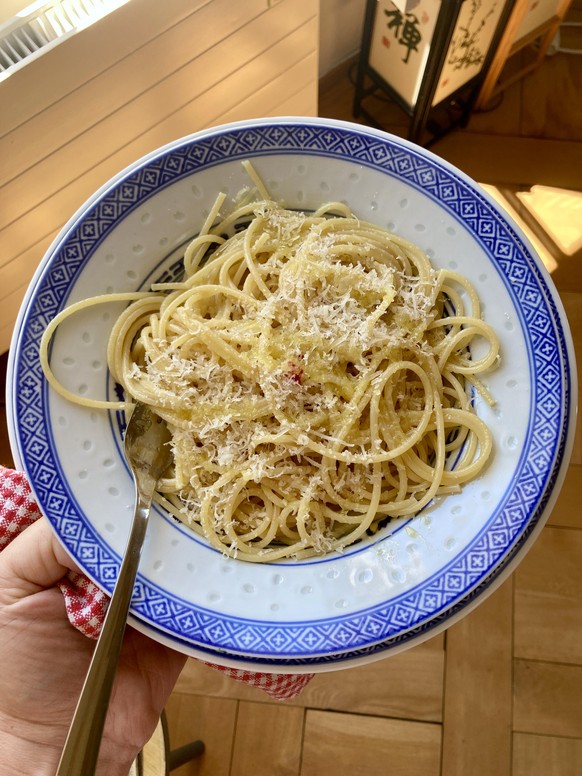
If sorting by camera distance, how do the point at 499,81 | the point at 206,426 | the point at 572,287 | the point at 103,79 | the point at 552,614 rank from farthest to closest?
the point at 499,81, the point at 572,287, the point at 552,614, the point at 103,79, the point at 206,426

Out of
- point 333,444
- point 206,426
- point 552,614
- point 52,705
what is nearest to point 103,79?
point 206,426

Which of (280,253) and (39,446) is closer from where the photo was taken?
(39,446)

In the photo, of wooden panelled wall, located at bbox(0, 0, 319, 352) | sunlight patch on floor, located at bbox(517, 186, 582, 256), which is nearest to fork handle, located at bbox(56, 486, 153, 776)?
wooden panelled wall, located at bbox(0, 0, 319, 352)

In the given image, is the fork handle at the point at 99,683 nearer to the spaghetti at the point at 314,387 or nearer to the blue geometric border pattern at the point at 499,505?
the blue geometric border pattern at the point at 499,505

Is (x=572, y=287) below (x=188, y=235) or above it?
below

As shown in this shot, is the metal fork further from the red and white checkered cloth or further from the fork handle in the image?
the red and white checkered cloth

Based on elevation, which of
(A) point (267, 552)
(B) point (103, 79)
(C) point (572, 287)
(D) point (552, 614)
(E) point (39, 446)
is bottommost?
(D) point (552, 614)

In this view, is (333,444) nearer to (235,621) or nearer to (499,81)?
(235,621)
